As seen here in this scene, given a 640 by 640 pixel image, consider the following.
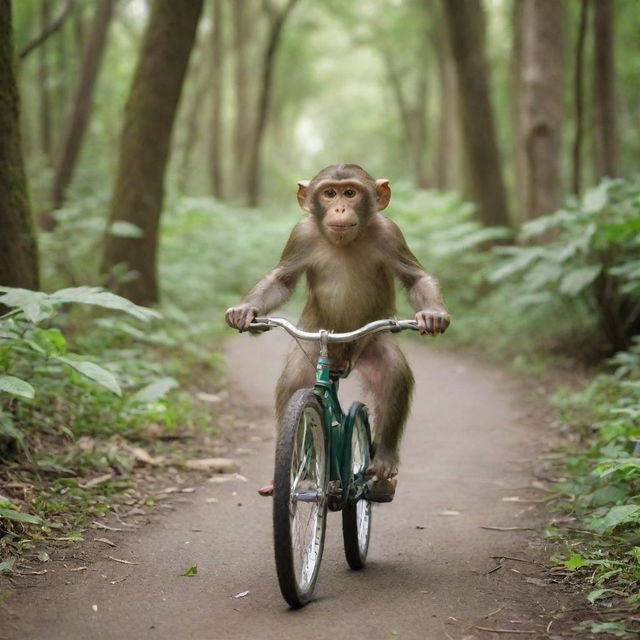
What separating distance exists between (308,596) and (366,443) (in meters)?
1.04

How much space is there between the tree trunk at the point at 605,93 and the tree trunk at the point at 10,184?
8.28 meters

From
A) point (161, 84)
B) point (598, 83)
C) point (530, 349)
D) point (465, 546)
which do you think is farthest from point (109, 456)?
point (598, 83)

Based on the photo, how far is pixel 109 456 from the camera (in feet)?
20.1

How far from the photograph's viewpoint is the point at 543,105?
12203 mm

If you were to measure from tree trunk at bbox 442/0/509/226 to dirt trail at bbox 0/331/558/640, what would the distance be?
7859mm

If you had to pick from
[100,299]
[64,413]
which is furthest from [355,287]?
[64,413]

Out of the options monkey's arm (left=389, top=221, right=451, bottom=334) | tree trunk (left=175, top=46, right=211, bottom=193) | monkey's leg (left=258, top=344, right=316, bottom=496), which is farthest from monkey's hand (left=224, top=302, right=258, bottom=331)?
tree trunk (left=175, top=46, right=211, bottom=193)

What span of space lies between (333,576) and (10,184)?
3912 millimetres

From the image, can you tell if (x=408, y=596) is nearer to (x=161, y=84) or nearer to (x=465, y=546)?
(x=465, y=546)

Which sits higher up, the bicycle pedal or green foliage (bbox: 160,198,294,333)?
green foliage (bbox: 160,198,294,333)

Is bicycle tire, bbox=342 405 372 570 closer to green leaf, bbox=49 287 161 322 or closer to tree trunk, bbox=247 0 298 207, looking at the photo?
green leaf, bbox=49 287 161 322

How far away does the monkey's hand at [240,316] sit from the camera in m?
4.21

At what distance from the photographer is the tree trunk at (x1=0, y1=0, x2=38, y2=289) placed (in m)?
6.56

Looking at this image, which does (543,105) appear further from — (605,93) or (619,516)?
(619,516)
